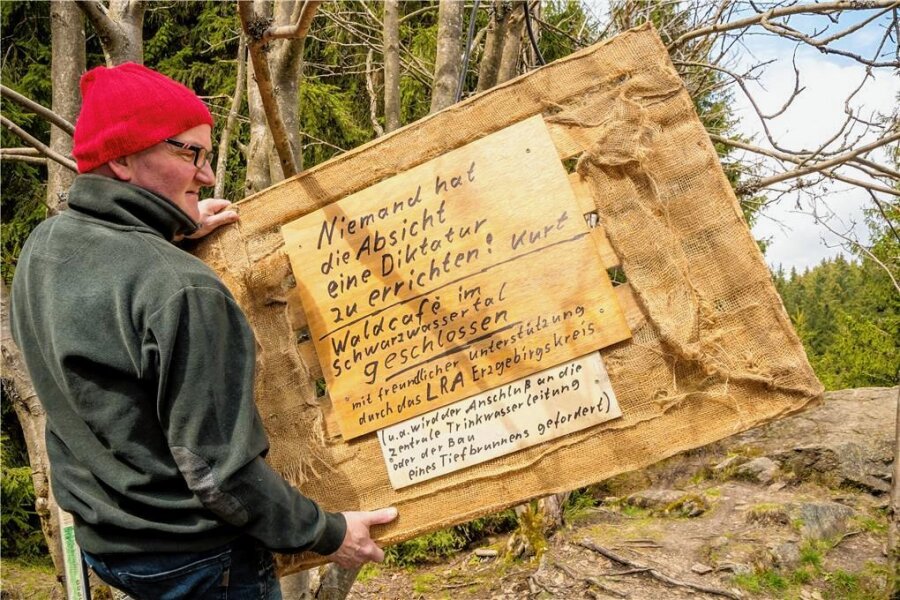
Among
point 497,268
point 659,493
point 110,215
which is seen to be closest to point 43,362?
point 110,215

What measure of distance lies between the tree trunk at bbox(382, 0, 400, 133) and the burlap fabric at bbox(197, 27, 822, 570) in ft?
4.98

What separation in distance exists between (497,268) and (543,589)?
4.02m

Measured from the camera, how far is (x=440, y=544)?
6414 mm

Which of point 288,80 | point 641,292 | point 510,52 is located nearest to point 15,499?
point 288,80

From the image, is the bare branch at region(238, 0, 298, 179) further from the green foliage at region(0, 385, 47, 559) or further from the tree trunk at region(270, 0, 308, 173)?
the green foliage at region(0, 385, 47, 559)

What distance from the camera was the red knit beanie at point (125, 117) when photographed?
1494 millimetres

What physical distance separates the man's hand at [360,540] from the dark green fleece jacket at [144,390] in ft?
0.39

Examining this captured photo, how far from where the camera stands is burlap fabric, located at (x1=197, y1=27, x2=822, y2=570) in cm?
148

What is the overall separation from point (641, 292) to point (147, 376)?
95 cm

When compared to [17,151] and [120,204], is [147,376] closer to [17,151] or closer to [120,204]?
[120,204]

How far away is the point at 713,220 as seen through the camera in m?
1.51

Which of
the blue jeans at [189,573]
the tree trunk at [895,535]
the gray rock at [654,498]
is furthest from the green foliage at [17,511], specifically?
the tree trunk at [895,535]

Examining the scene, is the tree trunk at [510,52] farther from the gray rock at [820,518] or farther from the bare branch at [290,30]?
the gray rock at [820,518]

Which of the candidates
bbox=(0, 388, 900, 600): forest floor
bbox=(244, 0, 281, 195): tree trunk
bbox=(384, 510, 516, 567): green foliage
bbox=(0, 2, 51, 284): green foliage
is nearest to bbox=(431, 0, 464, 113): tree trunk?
bbox=(244, 0, 281, 195): tree trunk
